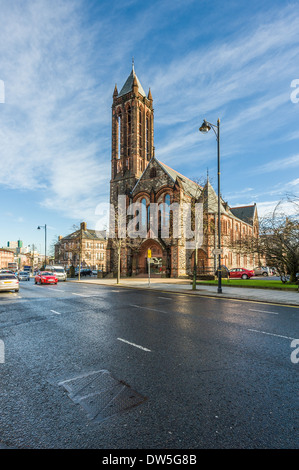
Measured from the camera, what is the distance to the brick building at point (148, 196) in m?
34.8

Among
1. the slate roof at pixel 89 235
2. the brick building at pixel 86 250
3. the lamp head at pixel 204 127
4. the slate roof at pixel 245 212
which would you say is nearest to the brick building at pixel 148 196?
the slate roof at pixel 245 212

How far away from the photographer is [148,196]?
38.1 m

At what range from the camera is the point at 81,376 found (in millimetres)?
3990

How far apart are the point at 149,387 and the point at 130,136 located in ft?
147

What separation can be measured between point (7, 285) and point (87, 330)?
44.5ft

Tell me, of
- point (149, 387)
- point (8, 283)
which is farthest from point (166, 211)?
point (149, 387)

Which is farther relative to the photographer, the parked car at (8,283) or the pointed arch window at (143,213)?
the pointed arch window at (143,213)

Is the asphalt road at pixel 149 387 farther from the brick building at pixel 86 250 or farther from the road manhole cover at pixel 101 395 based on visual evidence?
the brick building at pixel 86 250

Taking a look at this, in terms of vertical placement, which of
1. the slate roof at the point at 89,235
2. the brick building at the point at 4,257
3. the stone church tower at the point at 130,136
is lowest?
the brick building at the point at 4,257

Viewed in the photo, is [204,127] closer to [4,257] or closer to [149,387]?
[149,387]

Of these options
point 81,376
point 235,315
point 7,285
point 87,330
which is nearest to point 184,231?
point 7,285

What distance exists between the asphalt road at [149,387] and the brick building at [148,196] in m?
22.0

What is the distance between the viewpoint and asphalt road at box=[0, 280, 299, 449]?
2572 mm
